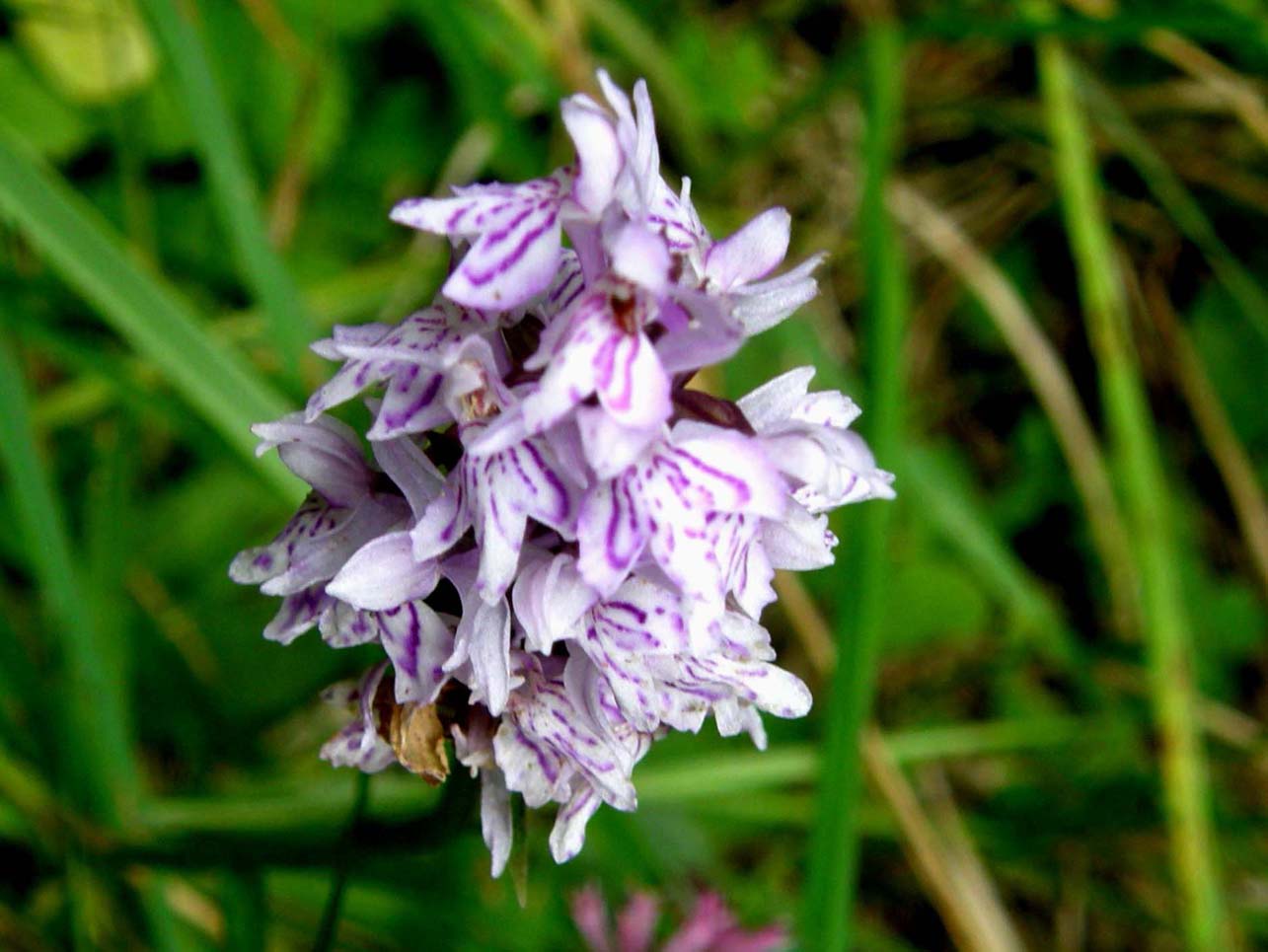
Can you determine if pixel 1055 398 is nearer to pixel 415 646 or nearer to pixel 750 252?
pixel 750 252

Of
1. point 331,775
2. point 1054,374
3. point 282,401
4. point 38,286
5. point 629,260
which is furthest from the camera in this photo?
point 1054,374

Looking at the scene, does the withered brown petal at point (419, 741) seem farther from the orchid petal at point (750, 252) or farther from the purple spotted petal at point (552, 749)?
the orchid petal at point (750, 252)

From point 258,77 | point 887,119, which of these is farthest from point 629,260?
point 258,77

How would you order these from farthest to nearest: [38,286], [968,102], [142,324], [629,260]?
1. [968,102]
2. [38,286]
3. [142,324]
4. [629,260]

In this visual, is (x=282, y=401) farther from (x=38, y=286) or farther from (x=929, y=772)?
(x=929, y=772)

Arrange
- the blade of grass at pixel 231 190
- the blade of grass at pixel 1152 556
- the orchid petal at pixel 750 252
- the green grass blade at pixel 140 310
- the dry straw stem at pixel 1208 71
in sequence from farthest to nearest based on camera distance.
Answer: the dry straw stem at pixel 1208 71 < the blade of grass at pixel 1152 556 < the blade of grass at pixel 231 190 < the green grass blade at pixel 140 310 < the orchid petal at pixel 750 252

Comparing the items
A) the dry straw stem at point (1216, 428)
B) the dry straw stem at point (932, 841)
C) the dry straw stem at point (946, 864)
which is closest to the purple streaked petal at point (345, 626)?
the dry straw stem at point (932, 841)

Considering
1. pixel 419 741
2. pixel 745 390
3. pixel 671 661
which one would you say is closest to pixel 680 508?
pixel 671 661
